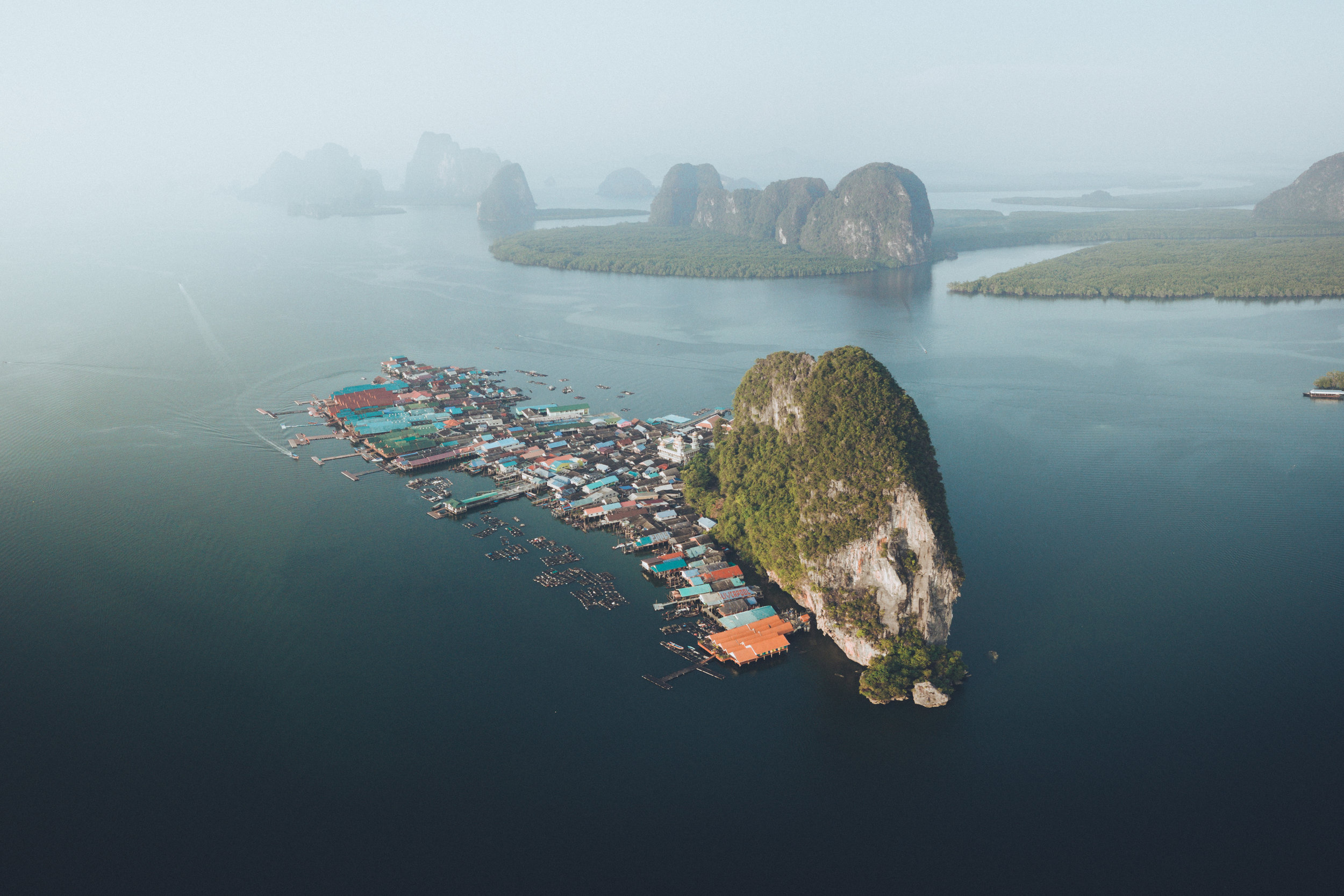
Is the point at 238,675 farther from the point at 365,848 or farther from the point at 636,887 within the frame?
the point at 636,887

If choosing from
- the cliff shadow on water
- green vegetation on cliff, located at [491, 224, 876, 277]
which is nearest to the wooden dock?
the cliff shadow on water

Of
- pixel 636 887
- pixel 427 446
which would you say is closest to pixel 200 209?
pixel 427 446

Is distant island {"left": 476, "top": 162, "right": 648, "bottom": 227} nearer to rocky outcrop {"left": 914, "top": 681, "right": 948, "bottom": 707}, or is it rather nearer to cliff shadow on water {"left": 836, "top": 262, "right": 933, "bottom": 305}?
cliff shadow on water {"left": 836, "top": 262, "right": 933, "bottom": 305}

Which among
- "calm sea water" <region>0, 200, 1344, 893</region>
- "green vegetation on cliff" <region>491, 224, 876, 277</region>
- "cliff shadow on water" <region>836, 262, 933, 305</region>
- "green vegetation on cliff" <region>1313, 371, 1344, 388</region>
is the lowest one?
"calm sea water" <region>0, 200, 1344, 893</region>

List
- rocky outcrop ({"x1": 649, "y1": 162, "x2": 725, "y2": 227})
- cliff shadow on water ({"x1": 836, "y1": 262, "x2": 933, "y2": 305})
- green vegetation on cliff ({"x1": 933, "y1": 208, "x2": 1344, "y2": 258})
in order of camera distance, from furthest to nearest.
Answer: rocky outcrop ({"x1": 649, "y1": 162, "x2": 725, "y2": 227}) < green vegetation on cliff ({"x1": 933, "y1": 208, "x2": 1344, "y2": 258}) < cliff shadow on water ({"x1": 836, "y1": 262, "x2": 933, "y2": 305})

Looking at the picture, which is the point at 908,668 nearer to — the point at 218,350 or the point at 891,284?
the point at 218,350

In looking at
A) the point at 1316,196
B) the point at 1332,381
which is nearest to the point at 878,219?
the point at 1332,381

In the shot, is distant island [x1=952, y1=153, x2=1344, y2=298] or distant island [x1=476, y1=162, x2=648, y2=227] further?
distant island [x1=476, y1=162, x2=648, y2=227]
